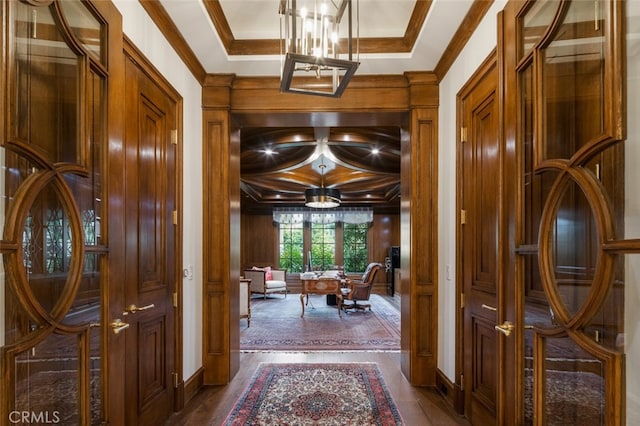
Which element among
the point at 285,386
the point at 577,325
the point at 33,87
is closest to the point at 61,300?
the point at 33,87

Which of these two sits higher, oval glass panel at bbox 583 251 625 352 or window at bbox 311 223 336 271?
oval glass panel at bbox 583 251 625 352

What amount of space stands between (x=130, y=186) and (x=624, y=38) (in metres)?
2.26

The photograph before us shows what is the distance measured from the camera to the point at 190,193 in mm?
3105

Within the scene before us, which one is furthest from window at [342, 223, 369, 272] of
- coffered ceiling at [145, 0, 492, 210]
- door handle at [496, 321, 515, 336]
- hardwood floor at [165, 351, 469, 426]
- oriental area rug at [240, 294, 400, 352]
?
door handle at [496, 321, 515, 336]

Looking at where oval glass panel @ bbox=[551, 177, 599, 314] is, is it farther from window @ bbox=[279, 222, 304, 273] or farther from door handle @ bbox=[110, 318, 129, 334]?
window @ bbox=[279, 222, 304, 273]

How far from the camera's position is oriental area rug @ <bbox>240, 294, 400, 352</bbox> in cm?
468

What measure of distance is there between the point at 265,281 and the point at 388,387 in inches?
227

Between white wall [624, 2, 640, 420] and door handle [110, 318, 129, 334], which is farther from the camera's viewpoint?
door handle [110, 318, 129, 334]

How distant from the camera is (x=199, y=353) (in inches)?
127

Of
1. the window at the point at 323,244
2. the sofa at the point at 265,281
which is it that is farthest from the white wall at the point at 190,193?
the window at the point at 323,244

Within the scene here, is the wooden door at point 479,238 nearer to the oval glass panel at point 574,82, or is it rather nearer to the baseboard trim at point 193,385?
the oval glass panel at point 574,82

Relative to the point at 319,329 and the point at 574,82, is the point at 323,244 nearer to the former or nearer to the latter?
the point at 319,329

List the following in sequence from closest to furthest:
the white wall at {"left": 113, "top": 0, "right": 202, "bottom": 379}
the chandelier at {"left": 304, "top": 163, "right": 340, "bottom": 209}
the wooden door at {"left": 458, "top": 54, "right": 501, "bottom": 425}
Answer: the wooden door at {"left": 458, "top": 54, "right": 501, "bottom": 425}, the white wall at {"left": 113, "top": 0, "right": 202, "bottom": 379}, the chandelier at {"left": 304, "top": 163, "right": 340, "bottom": 209}

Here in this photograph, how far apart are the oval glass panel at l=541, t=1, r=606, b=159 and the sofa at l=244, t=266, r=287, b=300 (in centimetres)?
754
